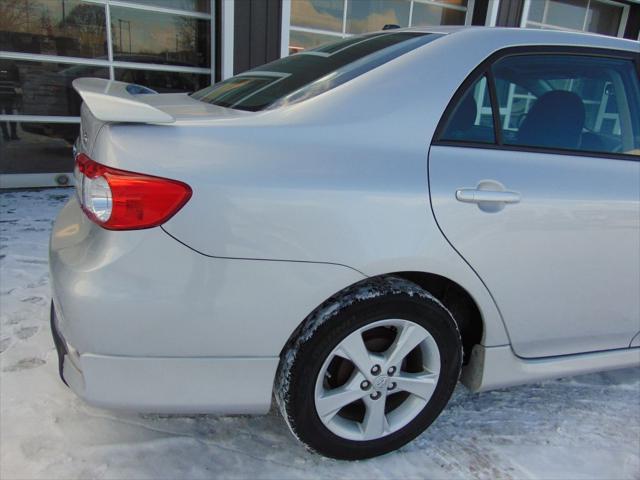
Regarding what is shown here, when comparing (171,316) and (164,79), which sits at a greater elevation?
(164,79)

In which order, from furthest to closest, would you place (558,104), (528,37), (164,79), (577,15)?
1. (577,15)
2. (164,79)
3. (558,104)
4. (528,37)

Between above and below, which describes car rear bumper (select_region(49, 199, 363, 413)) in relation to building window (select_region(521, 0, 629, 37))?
below

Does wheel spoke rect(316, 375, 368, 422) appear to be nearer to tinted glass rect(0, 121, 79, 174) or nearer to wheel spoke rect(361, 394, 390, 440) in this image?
wheel spoke rect(361, 394, 390, 440)

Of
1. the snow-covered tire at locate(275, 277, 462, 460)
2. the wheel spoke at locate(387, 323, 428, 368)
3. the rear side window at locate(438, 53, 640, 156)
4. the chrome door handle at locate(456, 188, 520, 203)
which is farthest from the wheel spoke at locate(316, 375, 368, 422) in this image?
the rear side window at locate(438, 53, 640, 156)

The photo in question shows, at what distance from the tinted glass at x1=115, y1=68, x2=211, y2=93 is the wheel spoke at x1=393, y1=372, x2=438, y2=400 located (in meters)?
5.43

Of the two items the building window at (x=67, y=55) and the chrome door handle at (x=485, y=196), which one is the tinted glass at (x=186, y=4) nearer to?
the building window at (x=67, y=55)

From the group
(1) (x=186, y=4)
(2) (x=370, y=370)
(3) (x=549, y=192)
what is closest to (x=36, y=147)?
(1) (x=186, y=4)

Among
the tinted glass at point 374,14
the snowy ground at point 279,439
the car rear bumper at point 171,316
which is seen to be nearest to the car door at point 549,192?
the snowy ground at point 279,439

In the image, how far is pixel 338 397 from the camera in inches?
69.0

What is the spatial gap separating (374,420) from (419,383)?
0.22 m

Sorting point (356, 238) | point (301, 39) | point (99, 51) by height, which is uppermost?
point (301, 39)

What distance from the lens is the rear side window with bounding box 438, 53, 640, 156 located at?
1856mm

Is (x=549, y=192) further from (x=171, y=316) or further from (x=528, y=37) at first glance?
(x=171, y=316)

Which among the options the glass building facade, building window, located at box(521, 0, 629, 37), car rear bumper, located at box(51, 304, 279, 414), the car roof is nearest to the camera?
car rear bumper, located at box(51, 304, 279, 414)
